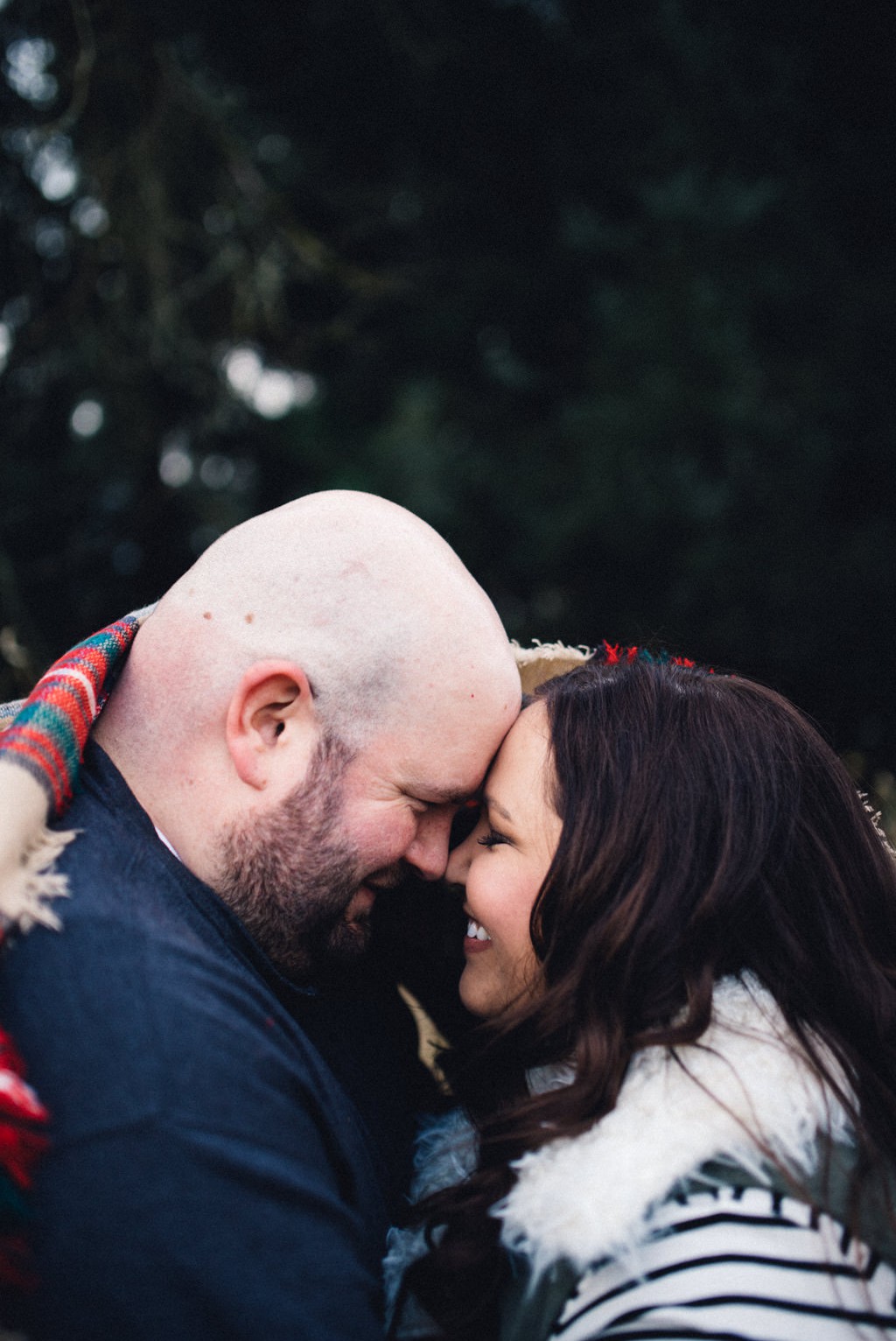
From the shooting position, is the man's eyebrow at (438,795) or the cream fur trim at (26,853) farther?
the man's eyebrow at (438,795)

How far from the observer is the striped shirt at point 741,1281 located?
1.16 metres

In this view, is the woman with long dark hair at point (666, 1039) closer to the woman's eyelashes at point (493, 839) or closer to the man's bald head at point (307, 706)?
the woman's eyelashes at point (493, 839)

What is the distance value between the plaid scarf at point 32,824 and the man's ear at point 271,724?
0.26 metres

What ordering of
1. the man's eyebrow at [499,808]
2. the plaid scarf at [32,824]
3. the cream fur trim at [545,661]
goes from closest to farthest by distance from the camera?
1. the plaid scarf at [32,824]
2. the man's eyebrow at [499,808]
3. the cream fur trim at [545,661]

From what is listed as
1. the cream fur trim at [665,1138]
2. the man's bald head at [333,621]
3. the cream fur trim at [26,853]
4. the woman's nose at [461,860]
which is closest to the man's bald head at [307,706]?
the man's bald head at [333,621]

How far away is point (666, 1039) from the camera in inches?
57.7

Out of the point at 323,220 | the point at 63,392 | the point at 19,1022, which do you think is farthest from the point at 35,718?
the point at 323,220

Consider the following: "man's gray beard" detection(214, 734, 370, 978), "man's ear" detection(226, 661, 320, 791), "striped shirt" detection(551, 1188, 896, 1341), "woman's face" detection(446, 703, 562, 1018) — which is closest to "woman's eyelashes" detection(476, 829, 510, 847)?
"woman's face" detection(446, 703, 562, 1018)

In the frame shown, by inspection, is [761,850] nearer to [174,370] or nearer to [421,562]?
[421,562]

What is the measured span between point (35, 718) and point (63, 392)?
16.1 ft

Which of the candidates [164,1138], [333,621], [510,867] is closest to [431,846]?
[510,867]

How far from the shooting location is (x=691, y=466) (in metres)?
7.59

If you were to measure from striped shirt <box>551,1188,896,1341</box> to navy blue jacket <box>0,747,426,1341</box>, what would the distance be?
0.33 meters

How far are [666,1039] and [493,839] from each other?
1.69 ft
